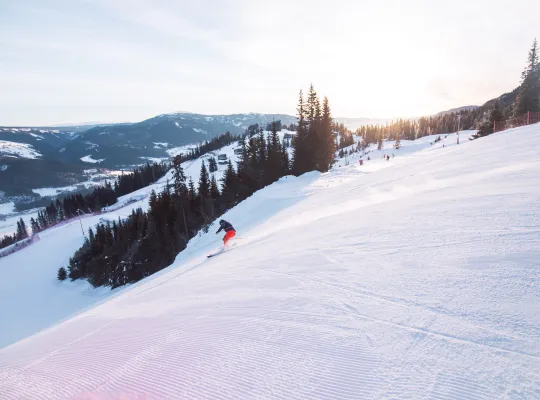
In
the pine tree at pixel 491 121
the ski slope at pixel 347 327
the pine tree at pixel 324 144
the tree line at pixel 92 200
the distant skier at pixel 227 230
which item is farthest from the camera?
the tree line at pixel 92 200

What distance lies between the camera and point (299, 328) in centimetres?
378

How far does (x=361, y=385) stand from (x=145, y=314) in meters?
4.70

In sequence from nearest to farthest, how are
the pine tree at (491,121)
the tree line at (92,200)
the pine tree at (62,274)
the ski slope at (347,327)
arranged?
the ski slope at (347,327) < the pine tree at (491,121) < the pine tree at (62,274) < the tree line at (92,200)

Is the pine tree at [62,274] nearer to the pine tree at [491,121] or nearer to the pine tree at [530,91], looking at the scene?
the pine tree at [491,121]

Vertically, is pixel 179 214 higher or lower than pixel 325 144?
lower

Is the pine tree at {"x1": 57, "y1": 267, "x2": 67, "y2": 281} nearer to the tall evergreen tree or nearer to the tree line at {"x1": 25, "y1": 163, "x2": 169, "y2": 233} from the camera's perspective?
the tall evergreen tree

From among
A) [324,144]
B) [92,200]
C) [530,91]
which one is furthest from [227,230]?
[92,200]

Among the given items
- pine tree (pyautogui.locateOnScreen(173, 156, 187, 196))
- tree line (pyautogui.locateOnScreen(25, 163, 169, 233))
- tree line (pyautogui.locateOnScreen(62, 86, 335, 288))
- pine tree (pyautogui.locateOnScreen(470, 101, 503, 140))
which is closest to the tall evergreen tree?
tree line (pyautogui.locateOnScreen(62, 86, 335, 288))

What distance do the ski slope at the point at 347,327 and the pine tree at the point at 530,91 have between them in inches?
1845

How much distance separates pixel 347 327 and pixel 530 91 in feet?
181

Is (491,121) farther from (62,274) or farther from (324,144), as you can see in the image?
(62,274)

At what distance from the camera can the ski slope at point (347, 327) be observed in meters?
2.71

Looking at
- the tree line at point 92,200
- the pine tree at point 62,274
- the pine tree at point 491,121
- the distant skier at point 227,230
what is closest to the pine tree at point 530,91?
the pine tree at point 491,121

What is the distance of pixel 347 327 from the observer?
143 inches
